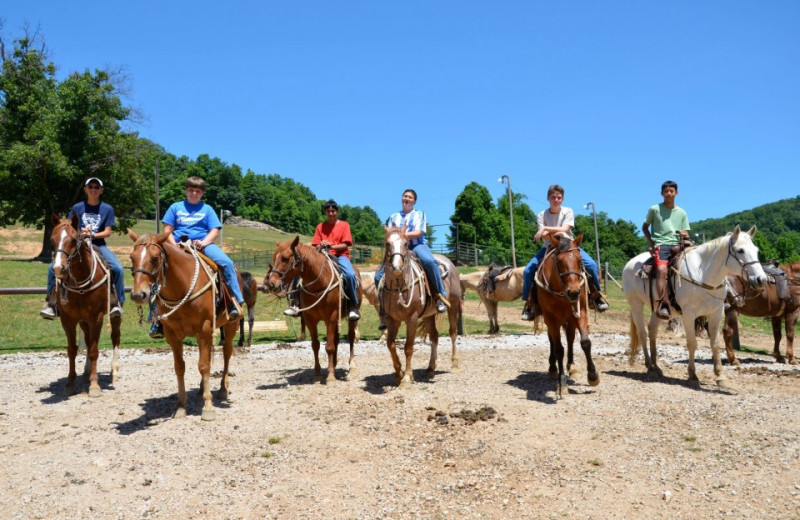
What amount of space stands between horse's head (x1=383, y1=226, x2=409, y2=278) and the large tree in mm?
30676

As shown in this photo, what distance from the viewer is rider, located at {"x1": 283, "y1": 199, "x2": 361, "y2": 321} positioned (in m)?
→ 9.51

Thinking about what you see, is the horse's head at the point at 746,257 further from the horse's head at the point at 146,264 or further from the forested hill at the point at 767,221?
the forested hill at the point at 767,221

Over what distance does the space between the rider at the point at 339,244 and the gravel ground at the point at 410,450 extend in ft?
4.65

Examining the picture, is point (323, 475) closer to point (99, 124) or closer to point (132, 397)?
point (132, 397)

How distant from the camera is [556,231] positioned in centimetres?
859

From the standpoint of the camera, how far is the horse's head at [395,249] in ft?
26.5

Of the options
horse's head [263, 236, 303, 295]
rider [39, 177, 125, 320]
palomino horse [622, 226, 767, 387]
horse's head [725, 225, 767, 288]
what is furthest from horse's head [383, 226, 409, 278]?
horse's head [725, 225, 767, 288]

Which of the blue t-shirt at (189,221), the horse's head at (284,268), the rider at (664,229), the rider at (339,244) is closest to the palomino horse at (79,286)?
the blue t-shirt at (189,221)

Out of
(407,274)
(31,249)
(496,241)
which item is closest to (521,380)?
(407,274)

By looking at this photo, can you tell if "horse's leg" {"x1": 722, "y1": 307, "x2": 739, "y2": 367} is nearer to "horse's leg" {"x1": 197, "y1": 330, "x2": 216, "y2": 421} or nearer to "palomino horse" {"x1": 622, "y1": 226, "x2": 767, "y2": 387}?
"palomino horse" {"x1": 622, "y1": 226, "x2": 767, "y2": 387}

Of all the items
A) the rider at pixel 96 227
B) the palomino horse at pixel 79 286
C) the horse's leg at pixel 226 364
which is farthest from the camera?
the rider at pixel 96 227

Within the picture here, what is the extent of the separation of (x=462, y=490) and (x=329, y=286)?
4926mm

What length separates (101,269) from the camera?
8555 mm

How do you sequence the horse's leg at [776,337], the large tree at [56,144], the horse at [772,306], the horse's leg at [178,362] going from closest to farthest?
the horse's leg at [178,362]
the horse at [772,306]
the horse's leg at [776,337]
the large tree at [56,144]
